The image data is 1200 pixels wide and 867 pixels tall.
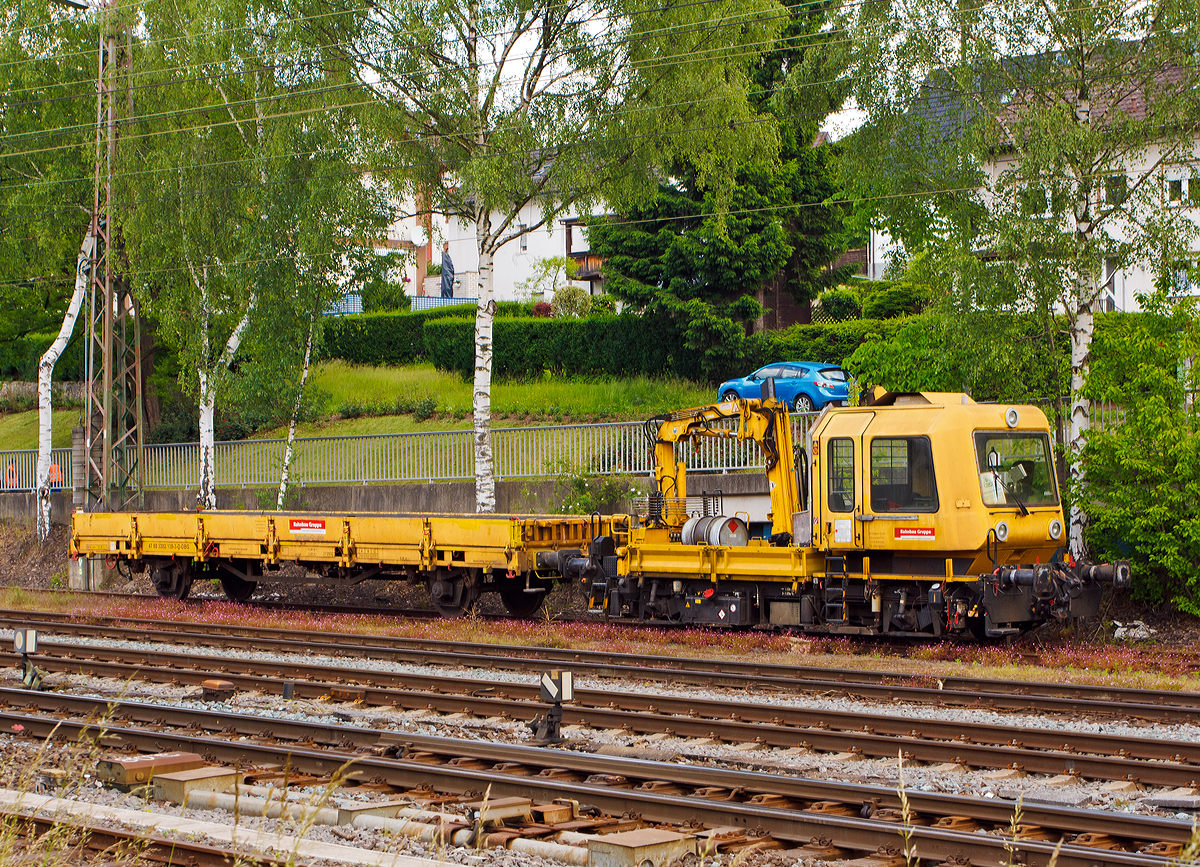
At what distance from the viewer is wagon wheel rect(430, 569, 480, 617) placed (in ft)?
65.2

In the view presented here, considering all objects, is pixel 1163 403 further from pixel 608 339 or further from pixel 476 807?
pixel 608 339

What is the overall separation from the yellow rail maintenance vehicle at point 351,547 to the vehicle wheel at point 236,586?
2cm

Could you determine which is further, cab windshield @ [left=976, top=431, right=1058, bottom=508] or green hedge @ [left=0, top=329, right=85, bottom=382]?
green hedge @ [left=0, top=329, right=85, bottom=382]

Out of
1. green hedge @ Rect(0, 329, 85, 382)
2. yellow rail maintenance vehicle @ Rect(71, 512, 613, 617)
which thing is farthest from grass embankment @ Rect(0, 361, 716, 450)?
yellow rail maintenance vehicle @ Rect(71, 512, 613, 617)

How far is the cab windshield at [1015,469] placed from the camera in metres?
15.2

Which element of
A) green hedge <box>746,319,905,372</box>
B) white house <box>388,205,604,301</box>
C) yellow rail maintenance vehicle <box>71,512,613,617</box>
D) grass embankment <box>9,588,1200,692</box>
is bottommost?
grass embankment <box>9,588,1200,692</box>

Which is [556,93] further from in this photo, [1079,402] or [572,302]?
[572,302]

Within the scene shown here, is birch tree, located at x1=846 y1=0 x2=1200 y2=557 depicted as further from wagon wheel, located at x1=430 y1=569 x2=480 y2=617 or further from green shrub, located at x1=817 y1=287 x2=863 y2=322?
green shrub, located at x1=817 y1=287 x2=863 y2=322

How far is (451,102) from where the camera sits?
2252 cm

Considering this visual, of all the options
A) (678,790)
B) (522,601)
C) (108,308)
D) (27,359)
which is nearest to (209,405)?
(108,308)

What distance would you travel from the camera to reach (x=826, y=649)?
51.8 ft

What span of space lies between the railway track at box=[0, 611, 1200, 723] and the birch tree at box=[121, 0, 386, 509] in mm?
9446

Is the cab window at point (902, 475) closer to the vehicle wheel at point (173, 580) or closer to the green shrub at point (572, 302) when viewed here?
the vehicle wheel at point (173, 580)

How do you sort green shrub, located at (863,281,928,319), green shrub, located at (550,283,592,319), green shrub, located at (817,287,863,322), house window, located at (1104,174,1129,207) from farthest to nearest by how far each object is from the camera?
green shrub, located at (550,283,592,319) < green shrub, located at (817,287,863,322) < green shrub, located at (863,281,928,319) < house window, located at (1104,174,1129,207)
